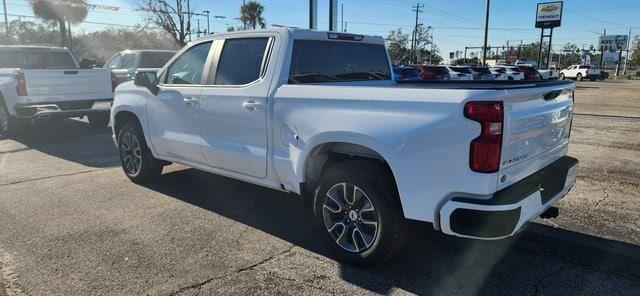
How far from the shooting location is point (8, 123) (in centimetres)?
970

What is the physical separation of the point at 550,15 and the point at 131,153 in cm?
6216

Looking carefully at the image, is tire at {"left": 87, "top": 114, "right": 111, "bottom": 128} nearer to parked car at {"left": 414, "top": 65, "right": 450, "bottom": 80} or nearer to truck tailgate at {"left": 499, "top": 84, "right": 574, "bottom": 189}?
truck tailgate at {"left": 499, "top": 84, "right": 574, "bottom": 189}

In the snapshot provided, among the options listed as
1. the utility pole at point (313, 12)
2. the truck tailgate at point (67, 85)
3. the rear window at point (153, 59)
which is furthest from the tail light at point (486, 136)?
the rear window at point (153, 59)

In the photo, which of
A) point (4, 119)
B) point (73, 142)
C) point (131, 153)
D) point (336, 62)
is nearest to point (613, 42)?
point (73, 142)

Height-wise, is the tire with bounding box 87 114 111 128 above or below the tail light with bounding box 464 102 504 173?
below

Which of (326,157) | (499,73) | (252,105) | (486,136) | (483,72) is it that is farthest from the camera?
(483,72)

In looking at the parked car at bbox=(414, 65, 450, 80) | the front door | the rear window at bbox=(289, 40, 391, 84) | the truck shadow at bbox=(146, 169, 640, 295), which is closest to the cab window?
the front door

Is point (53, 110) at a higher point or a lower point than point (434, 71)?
lower

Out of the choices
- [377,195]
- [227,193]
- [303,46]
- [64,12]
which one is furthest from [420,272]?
[64,12]

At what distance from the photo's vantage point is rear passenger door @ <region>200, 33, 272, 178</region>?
14.2 ft

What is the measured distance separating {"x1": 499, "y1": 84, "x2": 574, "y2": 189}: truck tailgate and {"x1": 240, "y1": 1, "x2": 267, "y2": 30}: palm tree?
191 ft

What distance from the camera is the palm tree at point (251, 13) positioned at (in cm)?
5966

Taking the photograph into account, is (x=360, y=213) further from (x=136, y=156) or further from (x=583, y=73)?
(x=583, y=73)

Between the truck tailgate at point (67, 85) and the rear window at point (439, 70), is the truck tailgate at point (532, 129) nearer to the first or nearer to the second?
the truck tailgate at point (67, 85)
